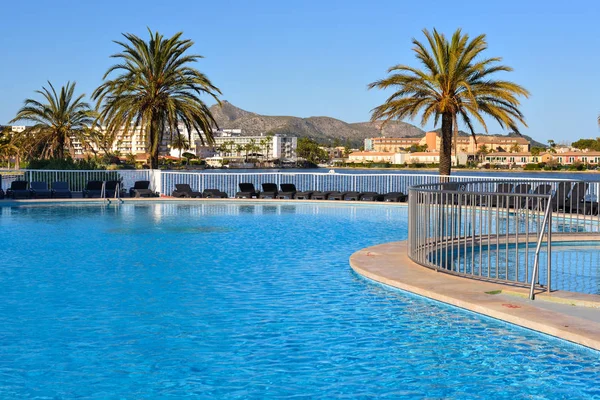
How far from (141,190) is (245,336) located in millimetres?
21674

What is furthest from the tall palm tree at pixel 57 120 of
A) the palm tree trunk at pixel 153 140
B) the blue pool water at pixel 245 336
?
the blue pool water at pixel 245 336

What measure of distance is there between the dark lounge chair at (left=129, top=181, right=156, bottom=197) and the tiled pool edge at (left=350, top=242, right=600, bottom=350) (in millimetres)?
17525

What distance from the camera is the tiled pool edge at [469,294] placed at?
6492mm

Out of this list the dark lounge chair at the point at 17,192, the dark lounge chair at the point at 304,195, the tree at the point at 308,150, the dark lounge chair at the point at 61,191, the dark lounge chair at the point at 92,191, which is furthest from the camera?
the tree at the point at 308,150

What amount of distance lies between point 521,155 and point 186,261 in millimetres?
195377

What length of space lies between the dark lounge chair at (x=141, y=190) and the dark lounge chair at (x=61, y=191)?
8.09 feet

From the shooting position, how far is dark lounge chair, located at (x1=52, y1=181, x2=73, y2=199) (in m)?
26.4

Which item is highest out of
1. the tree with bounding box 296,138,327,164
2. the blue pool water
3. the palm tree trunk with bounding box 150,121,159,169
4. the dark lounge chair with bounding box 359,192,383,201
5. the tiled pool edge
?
the tree with bounding box 296,138,327,164

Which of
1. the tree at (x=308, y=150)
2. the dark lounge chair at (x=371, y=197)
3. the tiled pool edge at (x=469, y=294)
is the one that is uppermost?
the tree at (x=308, y=150)

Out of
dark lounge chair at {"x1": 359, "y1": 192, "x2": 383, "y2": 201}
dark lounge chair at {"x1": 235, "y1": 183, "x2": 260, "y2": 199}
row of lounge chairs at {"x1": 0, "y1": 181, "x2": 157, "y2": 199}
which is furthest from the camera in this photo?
dark lounge chair at {"x1": 235, "y1": 183, "x2": 260, "y2": 199}

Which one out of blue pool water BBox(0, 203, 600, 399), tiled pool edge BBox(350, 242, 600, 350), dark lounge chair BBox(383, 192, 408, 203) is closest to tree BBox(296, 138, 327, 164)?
dark lounge chair BBox(383, 192, 408, 203)

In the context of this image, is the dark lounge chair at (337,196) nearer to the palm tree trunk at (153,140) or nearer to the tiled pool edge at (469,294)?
the palm tree trunk at (153,140)

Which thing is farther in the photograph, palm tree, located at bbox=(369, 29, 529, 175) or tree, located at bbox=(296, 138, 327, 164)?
tree, located at bbox=(296, 138, 327, 164)

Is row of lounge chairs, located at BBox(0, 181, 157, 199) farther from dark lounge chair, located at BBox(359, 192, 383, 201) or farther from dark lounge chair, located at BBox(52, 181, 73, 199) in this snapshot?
dark lounge chair, located at BBox(359, 192, 383, 201)
